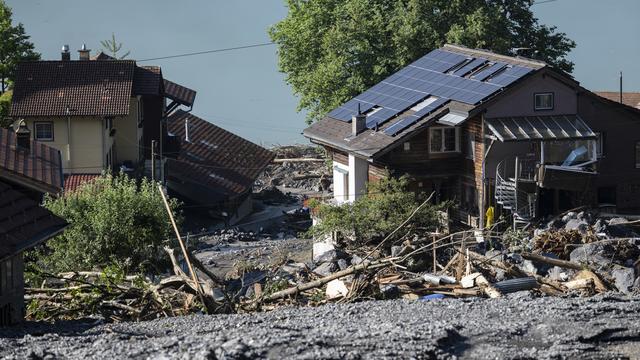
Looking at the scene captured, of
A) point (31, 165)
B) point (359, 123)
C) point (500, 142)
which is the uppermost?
point (359, 123)

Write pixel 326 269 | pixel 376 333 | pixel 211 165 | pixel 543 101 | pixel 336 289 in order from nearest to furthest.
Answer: pixel 376 333
pixel 336 289
pixel 326 269
pixel 543 101
pixel 211 165

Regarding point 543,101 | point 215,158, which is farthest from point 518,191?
point 215,158

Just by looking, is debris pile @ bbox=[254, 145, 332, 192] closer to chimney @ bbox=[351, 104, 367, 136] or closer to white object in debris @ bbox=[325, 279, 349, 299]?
chimney @ bbox=[351, 104, 367, 136]

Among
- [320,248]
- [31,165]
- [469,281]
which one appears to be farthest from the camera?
[320,248]

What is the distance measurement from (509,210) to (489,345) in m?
19.3

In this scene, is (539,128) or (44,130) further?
(44,130)

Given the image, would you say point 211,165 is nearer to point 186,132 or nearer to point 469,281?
point 186,132

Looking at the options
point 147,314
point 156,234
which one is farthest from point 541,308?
point 156,234

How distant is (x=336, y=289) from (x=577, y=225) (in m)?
10.6

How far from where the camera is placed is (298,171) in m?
59.3

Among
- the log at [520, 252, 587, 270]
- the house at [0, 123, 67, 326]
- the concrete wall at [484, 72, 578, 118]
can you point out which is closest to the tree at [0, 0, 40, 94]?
the concrete wall at [484, 72, 578, 118]

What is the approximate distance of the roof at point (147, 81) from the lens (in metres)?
45.2

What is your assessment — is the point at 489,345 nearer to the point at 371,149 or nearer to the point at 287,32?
the point at 371,149

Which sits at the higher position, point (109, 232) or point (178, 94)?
point (178, 94)
